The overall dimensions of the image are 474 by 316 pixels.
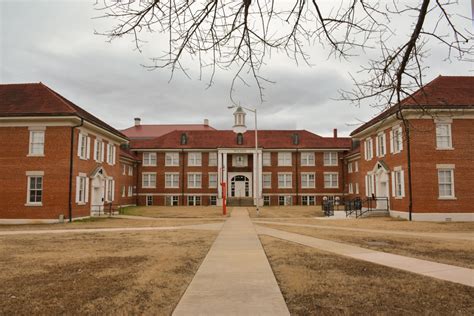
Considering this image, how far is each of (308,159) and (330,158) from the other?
2860 millimetres

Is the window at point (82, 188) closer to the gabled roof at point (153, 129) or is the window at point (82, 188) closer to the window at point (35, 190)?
the window at point (35, 190)

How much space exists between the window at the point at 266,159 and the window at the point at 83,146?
1095 inches

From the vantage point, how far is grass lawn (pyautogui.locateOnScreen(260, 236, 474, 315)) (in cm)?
573

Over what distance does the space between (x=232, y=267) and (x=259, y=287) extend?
211cm

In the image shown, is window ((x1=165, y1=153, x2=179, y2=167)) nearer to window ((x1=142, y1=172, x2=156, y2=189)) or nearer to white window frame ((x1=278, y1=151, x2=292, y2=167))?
window ((x1=142, y1=172, x2=156, y2=189))

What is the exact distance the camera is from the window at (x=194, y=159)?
51.8m

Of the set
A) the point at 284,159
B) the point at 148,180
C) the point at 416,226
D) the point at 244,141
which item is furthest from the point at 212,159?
the point at 416,226

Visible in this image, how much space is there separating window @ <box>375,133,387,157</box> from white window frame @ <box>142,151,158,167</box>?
29792 millimetres

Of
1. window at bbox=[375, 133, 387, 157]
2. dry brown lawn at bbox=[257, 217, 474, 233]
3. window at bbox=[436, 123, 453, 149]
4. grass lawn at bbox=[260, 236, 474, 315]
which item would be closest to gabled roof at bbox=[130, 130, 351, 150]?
window at bbox=[375, 133, 387, 157]

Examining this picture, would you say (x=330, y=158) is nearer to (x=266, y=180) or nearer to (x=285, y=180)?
(x=285, y=180)

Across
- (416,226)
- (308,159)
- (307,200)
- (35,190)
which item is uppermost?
(308,159)

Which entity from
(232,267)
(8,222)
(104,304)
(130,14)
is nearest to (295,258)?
(232,267)

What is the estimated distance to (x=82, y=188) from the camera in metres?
27.1

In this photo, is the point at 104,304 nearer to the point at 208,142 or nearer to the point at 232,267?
the point at 232,267
